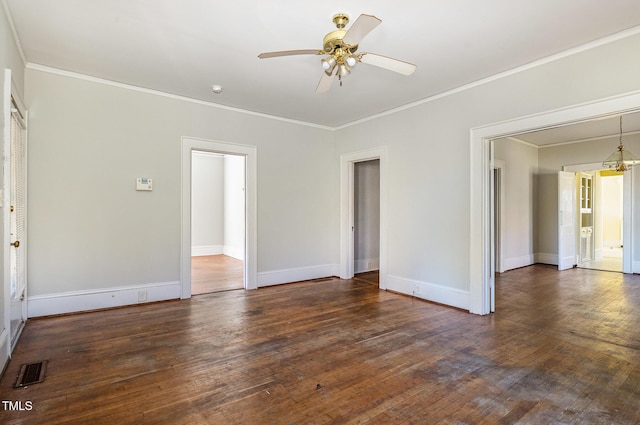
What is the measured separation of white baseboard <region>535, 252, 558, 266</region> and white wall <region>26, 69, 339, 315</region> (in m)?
6.13

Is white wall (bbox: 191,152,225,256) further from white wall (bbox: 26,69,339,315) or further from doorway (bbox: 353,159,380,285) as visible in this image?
doorway (bbox: 353,159,380,285)

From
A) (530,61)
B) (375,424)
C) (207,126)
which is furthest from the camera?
(207,126)

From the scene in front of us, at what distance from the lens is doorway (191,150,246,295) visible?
27.1 ft

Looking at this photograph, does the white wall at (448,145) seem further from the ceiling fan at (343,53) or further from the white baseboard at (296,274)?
the ceiling fan at (343,53)

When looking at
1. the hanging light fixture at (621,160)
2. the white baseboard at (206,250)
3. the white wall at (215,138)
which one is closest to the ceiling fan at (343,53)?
the white wall at (215,138)

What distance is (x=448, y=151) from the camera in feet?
13.5

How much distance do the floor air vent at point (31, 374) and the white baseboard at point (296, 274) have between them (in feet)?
9.25

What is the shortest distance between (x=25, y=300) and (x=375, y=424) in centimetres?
374

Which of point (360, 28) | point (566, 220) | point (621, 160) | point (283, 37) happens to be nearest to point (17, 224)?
point (283, 37)

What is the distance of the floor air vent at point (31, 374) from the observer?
224 cm

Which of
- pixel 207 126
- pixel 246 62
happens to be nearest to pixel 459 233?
pixel 246 62

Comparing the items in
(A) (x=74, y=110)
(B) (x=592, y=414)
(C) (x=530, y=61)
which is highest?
(C) (x=530, y=61)

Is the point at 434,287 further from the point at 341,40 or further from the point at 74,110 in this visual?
the point at 74,110

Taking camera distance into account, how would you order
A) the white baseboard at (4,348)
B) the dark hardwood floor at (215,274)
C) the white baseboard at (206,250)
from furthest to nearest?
the white baseboard at (206,250)
the dark hardwood floor at (215,274)
the white baseboard at (4,348)
